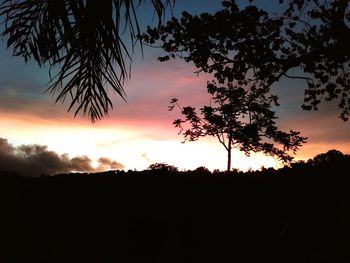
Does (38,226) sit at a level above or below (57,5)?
below

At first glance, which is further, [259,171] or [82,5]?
[259,171]

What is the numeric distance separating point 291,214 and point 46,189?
4750mm

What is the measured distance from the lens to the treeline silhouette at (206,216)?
296 inches

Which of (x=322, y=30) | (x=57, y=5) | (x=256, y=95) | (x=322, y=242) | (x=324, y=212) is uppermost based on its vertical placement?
(x=322, y=30)

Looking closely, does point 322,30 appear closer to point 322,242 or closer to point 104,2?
point 322,242

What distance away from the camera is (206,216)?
752 centimetres

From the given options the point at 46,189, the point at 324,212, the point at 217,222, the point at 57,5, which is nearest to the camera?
the point at 57,5

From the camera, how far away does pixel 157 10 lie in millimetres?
3668

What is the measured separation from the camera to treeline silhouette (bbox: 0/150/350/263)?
24.7 feet

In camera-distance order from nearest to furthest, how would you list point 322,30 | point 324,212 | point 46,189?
point 324,212
point 46,189
point 322,30

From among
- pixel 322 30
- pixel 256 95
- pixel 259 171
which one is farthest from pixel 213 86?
pixel 259 171

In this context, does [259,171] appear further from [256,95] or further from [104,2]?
[256,95]

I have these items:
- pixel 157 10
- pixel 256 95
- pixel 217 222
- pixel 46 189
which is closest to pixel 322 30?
pixel 256 95

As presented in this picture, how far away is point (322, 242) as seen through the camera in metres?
7.92
